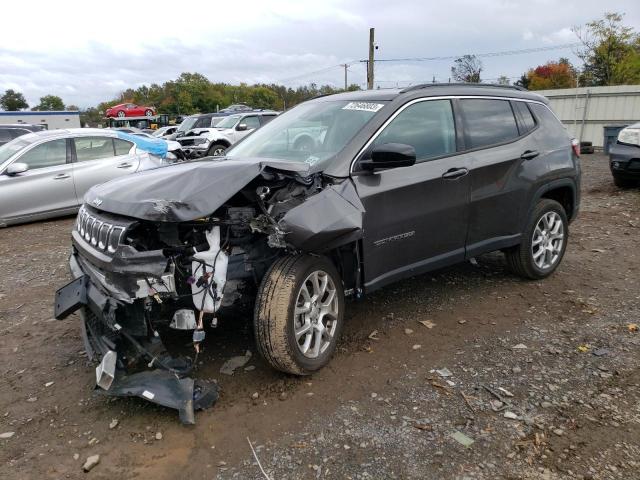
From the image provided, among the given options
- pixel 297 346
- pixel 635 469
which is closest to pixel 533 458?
pixel 635 469

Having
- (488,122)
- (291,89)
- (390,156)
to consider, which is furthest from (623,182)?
(291,89)

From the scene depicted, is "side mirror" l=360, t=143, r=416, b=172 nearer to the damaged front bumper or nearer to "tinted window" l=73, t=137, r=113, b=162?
the damaged front bumper

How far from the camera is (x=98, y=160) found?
879cm

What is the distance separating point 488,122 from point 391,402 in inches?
105

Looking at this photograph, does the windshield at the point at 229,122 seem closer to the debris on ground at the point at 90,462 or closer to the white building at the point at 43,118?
the debris on ground at the point at 90,462

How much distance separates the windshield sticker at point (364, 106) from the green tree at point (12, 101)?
85.0 m

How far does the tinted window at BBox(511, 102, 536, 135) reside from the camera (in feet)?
15.8

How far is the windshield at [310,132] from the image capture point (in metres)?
3.77

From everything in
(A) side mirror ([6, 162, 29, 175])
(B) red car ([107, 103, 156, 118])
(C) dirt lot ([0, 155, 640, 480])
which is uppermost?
(B) red car ([107, 103, 156, 118])

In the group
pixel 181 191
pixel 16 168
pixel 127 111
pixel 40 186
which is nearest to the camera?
pixel 181 191

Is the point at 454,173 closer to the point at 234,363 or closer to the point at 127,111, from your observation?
the point at 234,363

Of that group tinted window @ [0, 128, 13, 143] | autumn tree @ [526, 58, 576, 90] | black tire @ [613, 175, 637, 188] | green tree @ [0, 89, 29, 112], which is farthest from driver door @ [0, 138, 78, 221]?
green tree @ [0, 89, 29, 112]

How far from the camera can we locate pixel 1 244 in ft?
23.8

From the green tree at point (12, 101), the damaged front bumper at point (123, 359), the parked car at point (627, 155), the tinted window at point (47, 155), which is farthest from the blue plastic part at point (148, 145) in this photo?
the green tree at point (12, 101)
